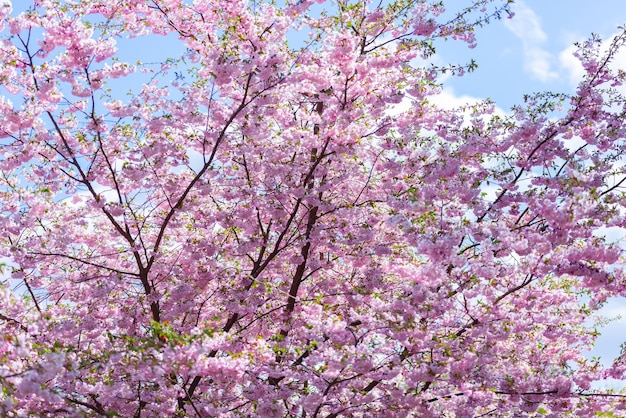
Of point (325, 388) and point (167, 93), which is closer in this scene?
point (325, 388)

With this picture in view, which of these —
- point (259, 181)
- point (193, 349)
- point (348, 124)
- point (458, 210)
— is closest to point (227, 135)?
point (259, 181)

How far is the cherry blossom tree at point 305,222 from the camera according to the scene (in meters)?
8.87

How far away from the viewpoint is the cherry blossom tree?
8867 millimetres

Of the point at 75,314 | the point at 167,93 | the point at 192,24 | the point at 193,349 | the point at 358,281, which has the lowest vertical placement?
the point at 193,349

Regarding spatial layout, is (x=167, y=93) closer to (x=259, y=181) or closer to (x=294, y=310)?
(x=259, y=181)

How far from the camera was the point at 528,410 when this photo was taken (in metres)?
9.53

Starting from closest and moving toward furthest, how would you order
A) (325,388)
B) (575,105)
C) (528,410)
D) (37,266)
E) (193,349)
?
(193,349)
(325,388)
(528,410)
(575,105)
(37,266)

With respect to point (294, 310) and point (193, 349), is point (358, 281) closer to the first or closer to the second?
point (294, 310)

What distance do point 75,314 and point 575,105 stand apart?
8176 mm

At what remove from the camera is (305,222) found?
37.1 ft

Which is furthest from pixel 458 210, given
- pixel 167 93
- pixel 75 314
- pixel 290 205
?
pixel 75 314

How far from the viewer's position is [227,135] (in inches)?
415

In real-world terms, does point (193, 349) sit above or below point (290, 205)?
below

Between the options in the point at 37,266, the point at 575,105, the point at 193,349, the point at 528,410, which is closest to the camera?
the point at 193,349
